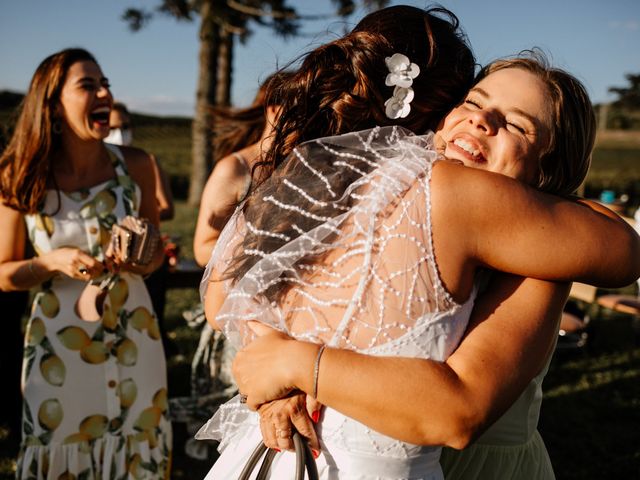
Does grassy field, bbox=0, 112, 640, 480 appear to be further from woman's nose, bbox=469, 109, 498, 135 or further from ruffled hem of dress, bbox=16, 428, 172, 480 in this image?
woman's nose, bbox=469, 109, 498, 135

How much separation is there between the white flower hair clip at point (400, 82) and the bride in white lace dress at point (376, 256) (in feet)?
0.19

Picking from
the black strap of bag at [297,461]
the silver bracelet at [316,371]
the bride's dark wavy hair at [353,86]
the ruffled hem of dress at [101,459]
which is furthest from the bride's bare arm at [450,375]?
the ruffled hem of dress at [101,459]

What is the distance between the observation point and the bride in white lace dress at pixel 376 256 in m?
1.24

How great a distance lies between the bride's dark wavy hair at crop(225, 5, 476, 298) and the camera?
1464 millimetres

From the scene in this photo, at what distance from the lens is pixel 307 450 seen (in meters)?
1.35

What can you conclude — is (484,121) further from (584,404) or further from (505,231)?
(584,404)

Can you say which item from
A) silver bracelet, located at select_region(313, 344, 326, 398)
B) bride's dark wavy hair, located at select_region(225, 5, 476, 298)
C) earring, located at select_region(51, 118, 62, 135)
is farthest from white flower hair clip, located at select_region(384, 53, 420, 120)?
earring, located at select_region(51, 118, 62, 135)

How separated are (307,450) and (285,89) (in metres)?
0.85

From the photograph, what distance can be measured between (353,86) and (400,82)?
0.41ft

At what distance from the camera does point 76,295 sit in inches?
124

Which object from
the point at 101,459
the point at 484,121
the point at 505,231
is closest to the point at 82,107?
the point at 101,459

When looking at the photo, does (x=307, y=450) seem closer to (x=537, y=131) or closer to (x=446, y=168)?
(x=446, y=168)

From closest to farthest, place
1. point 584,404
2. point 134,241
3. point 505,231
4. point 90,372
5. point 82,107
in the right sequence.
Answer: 1. point 505,231
2. point 134,241
3. point 90,372
4. point 82,107
5. point 584,404

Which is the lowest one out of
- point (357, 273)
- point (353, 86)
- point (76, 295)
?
point (76, 295)
